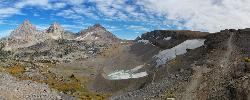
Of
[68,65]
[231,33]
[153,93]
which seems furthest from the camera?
[68,65]

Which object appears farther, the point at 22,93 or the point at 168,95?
the point at 22,93

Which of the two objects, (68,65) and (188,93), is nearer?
(188,93)

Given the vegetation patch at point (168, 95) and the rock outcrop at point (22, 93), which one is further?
the rock outcrop at point (22, 93)

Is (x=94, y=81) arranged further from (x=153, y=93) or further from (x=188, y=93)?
(x=188, y=93)

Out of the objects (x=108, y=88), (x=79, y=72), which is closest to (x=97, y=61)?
(x=79, y=72)

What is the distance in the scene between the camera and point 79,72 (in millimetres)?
163625

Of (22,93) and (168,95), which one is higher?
(22,93)

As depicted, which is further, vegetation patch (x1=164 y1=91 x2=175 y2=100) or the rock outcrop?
the rock outcrop

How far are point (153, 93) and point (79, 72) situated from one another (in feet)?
278

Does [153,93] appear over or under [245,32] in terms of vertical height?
under

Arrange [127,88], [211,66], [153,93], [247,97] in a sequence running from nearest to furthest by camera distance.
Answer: [247,97] < [153,93] < [211,66] < [127,88]

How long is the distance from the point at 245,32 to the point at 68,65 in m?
91.9

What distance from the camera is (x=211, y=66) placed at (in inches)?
3447

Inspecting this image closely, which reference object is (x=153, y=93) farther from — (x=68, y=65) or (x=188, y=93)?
(x=68, y=65)
